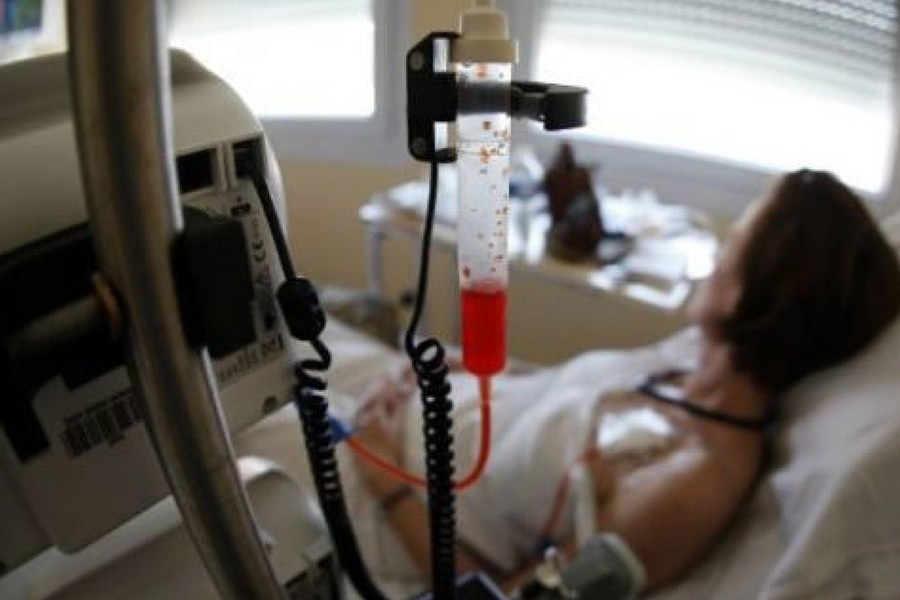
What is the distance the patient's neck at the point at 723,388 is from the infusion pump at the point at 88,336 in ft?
3.31

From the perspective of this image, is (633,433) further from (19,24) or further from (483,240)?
(19,24)

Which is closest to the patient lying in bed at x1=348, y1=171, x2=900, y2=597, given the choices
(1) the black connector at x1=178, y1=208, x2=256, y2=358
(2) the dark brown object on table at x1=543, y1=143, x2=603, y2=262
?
(2) the dark brown object on table at x1=543, y1=143, x2=603, y2=262

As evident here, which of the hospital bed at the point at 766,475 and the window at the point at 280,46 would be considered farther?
the window at the point at 280,46

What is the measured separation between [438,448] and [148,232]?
1.24ft

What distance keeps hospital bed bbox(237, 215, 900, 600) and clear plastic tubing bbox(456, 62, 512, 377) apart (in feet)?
1.25

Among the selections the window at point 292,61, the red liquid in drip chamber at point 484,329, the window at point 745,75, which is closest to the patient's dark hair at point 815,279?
the window at point 745,75

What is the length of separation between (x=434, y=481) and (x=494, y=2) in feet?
1.30

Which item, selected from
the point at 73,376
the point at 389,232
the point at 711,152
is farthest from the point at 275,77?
the point at 73,376

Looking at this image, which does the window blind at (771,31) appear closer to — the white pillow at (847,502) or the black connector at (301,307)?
the white pillow at (847,502)

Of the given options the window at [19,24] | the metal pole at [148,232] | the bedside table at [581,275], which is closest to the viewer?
the metal pole at [148,232]

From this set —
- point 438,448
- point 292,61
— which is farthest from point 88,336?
point 292,61

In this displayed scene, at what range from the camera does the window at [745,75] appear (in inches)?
78.7

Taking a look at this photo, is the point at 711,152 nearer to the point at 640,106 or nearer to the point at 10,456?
the point at 640,106

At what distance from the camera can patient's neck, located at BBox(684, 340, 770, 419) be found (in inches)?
52.7
